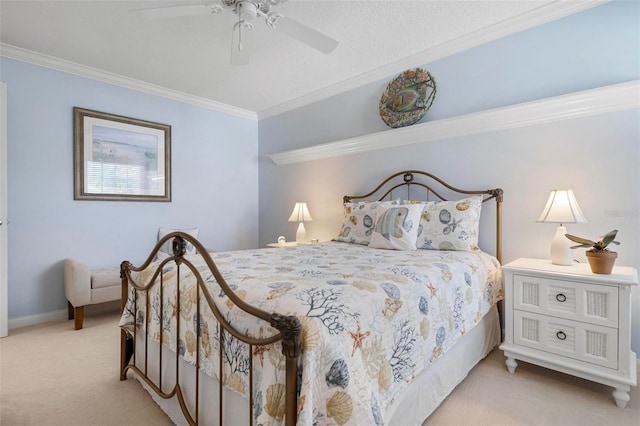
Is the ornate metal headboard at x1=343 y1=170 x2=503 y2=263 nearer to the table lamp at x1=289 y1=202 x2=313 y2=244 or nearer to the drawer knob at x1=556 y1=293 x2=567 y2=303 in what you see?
the table lamp at x1=289 y1=202 x2=313 y2=244

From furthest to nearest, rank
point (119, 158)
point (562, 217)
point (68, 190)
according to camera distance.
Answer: point (119, 158) < point (68, 190) < point (562, 217)

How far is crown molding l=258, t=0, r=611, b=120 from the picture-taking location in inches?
92.3

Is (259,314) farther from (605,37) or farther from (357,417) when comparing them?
(605,37)

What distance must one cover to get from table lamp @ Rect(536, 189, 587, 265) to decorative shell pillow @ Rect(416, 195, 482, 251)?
47 centimetres

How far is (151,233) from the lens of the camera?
12.5 ft

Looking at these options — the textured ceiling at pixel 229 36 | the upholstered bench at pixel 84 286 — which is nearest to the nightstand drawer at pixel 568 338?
the textured ceiling at pixel 229 36

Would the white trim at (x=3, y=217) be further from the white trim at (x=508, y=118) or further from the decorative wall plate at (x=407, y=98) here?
the decorative wall plate at (x=407, y=98)

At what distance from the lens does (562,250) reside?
6.88 ft

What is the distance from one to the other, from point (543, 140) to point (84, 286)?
4.13 m

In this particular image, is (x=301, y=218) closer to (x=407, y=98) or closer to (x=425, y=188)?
(x=425, y=188)

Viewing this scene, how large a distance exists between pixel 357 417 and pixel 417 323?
563 mm

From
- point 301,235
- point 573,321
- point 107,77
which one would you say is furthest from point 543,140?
point 107,77

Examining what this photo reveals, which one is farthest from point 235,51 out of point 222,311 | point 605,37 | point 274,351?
point 605,37

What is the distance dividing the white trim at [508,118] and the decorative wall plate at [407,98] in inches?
5.4
